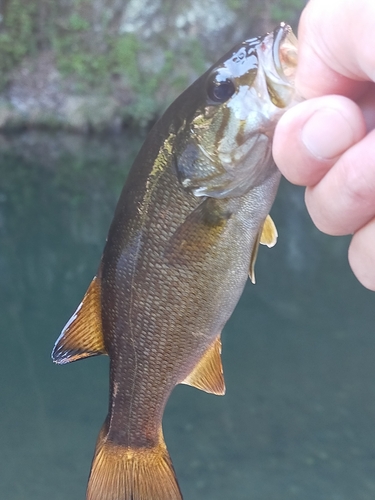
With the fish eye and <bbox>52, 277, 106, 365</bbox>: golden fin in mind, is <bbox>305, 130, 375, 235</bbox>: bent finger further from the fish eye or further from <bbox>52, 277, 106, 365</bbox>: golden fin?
<bbox>52, 277, 106, 365</bbox>: golden fin

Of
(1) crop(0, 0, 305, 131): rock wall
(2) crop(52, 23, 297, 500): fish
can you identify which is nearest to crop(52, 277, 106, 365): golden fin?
(2) crop(52, 23, 297, 500): fish

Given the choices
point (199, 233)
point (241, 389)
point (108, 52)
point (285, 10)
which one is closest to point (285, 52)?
point (199, 233)

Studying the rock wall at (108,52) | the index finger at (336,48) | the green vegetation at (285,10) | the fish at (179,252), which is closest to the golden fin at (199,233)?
the fish at (179,252)

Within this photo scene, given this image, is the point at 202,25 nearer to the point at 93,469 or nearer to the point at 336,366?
the point at 336,366

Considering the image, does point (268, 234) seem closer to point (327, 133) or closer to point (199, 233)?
point (199, 233)

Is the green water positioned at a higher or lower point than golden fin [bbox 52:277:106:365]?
lower

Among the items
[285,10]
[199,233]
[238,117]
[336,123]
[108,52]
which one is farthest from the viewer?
[285,10]

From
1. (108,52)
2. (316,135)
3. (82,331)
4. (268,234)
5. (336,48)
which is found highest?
(336,48)
